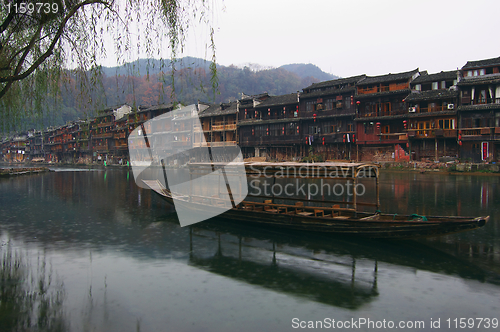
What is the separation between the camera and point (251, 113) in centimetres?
4791

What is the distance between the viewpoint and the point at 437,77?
3584 centimetres

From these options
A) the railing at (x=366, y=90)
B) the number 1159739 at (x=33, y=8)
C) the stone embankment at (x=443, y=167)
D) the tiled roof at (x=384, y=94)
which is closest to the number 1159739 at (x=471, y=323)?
the number 1159739 at (x=33, y=8)

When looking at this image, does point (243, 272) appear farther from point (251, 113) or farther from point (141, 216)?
point (251, 113)

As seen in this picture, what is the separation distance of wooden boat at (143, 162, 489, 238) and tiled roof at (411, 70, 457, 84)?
101 ft

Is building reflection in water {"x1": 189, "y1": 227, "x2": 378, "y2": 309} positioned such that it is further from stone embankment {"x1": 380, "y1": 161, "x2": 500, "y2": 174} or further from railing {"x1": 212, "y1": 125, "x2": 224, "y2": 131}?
railing {"x1": 212, "y1": 125, "x2": 224, "y2": 131}

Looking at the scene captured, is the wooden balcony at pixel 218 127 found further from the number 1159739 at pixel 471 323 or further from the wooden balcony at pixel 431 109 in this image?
the number 1159739 at pixel 471 323

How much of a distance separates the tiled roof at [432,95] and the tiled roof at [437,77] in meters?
1.48

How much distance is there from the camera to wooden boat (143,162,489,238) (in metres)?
9.34

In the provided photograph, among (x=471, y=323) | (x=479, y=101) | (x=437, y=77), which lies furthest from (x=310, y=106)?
(x=471, y=323)

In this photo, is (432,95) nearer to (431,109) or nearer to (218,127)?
(431,109)

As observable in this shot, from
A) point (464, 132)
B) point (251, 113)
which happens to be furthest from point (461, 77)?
point (251, 113)

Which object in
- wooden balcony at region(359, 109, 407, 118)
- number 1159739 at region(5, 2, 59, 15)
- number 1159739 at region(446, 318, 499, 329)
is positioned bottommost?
number 1159739 at region(446, 318, 499, 329)

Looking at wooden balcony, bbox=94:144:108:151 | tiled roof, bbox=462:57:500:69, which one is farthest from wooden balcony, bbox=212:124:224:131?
tiled roof, bbox=462:57:500:69

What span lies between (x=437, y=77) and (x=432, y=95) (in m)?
3.15
